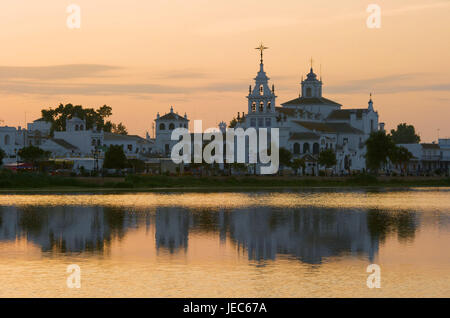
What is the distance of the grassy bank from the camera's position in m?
96.2

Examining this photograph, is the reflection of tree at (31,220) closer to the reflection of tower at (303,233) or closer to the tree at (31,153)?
the reflection of tower at (303,233)

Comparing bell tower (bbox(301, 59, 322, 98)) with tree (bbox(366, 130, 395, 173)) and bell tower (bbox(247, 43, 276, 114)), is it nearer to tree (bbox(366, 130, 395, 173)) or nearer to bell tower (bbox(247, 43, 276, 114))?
bell tower (bbox(247, 43, 276, 114))

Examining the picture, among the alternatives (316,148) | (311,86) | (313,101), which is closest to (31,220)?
(316,148)

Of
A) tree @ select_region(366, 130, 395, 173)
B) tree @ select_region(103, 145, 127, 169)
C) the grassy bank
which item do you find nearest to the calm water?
the grassy bank

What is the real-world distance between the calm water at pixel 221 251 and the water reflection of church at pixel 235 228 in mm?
65

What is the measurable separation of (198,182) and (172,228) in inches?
2509

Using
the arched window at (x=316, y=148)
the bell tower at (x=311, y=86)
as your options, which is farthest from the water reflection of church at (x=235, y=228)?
the bell tower at (x=311, y=86)

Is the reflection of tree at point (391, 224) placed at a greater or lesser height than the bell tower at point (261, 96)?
lesser

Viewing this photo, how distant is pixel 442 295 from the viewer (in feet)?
83.5

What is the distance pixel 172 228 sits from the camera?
47.4 m

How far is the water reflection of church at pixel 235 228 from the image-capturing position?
123 ft

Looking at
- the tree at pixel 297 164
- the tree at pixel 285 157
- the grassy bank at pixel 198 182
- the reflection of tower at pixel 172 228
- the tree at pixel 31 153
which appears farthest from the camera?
the tree at pixel 285 157
